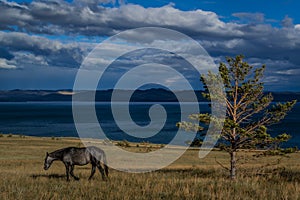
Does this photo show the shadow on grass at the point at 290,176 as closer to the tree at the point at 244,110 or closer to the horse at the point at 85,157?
the tree at the point at 244,110

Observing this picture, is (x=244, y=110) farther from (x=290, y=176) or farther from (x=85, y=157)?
(x=85, y=157)

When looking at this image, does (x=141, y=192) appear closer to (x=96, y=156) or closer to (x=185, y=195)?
(x=185, y=195)

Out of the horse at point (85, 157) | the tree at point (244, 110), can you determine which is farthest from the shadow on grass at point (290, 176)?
the horse at point (85, 157)

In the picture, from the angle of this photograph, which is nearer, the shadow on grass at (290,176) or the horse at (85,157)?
the horse at (85,157)

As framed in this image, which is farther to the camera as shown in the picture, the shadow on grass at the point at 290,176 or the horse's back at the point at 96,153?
the shadow on grass at the point at 290,176

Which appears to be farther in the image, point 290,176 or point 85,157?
point 290,176

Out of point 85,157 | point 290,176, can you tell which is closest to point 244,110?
point 290,176

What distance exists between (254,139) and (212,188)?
6.55m

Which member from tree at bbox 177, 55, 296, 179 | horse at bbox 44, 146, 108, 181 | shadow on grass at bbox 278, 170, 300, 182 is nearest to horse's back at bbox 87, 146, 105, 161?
horse at bbox 44, 146, 108, 181

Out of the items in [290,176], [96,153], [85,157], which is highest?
[96,153]

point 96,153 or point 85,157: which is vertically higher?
point 96,153

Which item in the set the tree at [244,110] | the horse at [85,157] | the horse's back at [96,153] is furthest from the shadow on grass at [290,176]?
the horse's back at [96,153]

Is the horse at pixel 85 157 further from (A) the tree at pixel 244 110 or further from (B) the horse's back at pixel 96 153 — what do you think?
(A) the tree at pixel 244 110

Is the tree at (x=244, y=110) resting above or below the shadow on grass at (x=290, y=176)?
above
